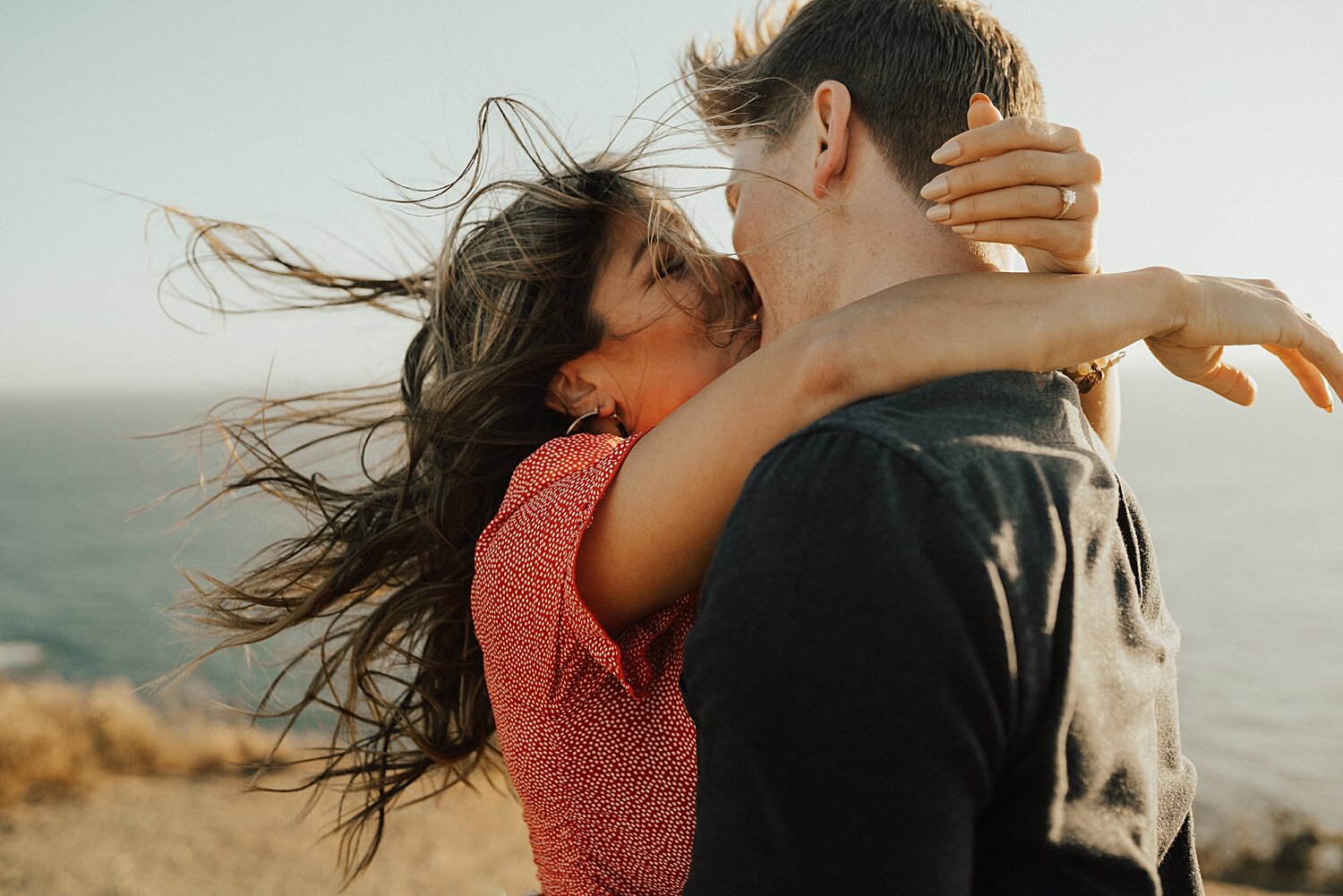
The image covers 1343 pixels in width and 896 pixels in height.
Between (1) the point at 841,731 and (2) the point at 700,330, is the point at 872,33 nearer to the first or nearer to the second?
(2) the point at 700,330

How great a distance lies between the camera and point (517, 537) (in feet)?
5.51

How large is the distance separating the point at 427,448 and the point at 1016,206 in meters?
1.69

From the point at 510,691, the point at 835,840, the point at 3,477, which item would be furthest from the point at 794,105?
the point at 3,477

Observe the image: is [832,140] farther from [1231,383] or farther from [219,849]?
[219,849]

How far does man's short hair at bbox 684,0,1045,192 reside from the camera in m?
1.76

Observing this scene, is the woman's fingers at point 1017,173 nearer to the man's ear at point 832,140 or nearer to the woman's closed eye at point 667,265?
the man's ear at point 832,140

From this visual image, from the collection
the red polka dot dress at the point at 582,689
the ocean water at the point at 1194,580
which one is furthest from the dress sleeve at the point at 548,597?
the ocean water at the point at 1194,580

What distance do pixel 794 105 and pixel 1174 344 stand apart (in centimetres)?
86

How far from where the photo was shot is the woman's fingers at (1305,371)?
1.79 meters

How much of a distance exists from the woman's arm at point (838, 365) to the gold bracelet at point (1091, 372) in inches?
18.4

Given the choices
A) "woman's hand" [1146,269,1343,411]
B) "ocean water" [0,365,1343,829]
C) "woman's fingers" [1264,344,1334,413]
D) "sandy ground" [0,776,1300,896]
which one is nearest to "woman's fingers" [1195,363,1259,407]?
"woman's hand" [1146,269,1343,411]

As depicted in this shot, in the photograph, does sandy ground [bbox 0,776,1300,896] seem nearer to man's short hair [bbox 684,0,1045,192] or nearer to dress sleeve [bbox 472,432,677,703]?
dress sleeve [bbox 472,432,677,703]

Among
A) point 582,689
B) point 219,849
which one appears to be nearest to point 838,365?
point 582,689

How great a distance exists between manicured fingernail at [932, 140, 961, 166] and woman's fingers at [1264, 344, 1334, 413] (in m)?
0.81
